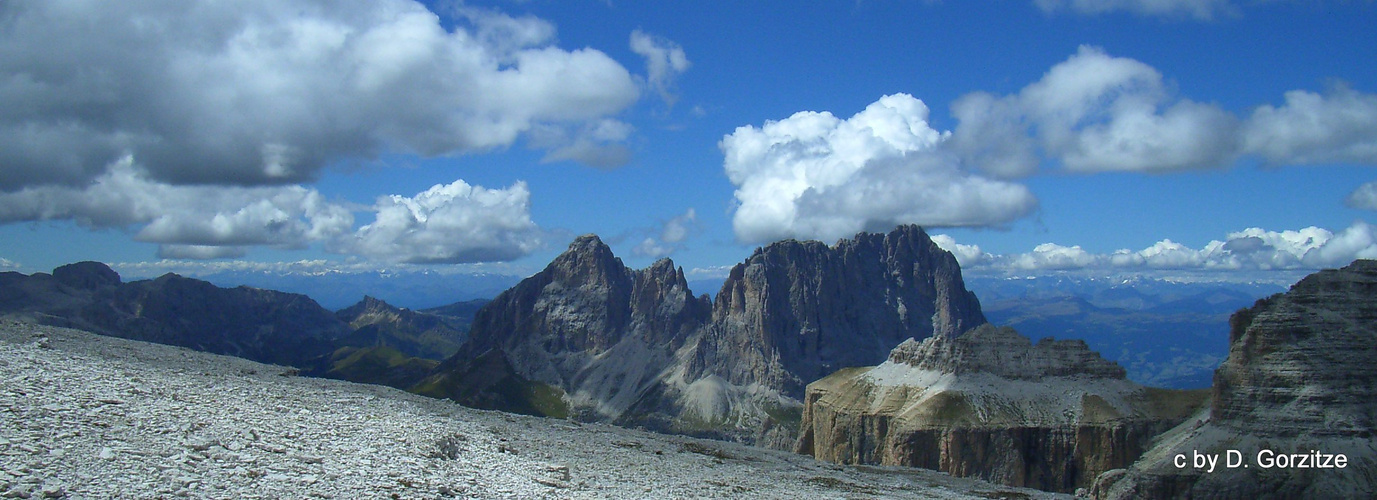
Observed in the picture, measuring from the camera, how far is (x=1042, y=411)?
144 m

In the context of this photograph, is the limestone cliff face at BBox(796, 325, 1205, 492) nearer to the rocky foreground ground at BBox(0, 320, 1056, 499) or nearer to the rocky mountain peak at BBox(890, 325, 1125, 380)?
the rocky mountain peak at BBox(890, 325, 1125, 380)

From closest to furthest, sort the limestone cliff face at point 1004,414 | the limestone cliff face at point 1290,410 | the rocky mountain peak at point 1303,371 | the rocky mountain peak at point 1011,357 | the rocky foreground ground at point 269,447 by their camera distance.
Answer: the rocky foreground ground at point 269,447 < the limestone cliff face at point 1290,410 < the rocky mountain peak at point 1303,371 < the limestone cliff face at point 1004,414 < the rocky mountain peak at point 1011,357

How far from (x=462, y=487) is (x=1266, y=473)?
273 ft

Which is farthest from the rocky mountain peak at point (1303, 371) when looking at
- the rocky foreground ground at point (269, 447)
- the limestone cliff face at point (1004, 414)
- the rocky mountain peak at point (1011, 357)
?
the rocky mountain peak at point (1011, 357)

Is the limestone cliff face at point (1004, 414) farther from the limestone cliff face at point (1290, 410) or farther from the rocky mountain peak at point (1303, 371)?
the rocky mountain peak at point (1303, 371)

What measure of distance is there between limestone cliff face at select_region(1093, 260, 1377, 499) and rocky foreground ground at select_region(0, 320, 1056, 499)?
36623 millimetres

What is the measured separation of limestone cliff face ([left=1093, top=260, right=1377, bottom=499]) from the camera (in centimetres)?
8019

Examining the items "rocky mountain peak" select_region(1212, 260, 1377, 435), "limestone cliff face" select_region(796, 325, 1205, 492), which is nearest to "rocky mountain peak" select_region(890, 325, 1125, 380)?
"limestone cliff face" select_region(796, 325, 1205, 492)

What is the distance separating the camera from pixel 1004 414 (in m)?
145

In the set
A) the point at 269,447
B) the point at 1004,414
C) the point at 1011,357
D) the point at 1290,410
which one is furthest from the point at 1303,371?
the point at 269,447

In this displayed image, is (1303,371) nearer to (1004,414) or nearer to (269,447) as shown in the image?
(1004,414)

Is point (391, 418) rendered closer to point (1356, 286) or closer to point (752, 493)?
point (752, 493)

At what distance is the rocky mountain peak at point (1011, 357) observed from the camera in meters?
153

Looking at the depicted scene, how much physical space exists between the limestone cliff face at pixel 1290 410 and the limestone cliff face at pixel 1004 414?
1604 inches
